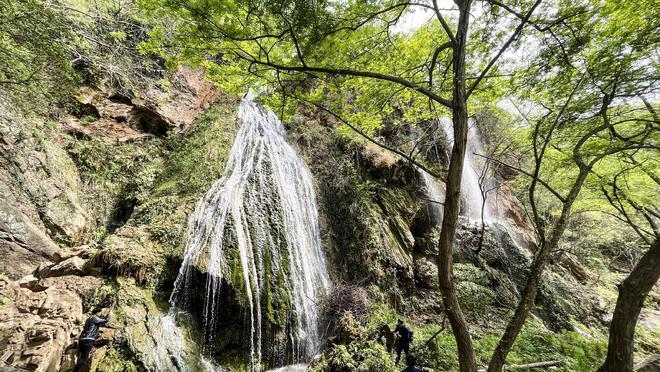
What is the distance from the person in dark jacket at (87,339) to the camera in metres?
4.28

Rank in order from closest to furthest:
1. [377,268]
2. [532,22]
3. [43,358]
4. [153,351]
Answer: [532,22], [43,358], [153,351], [377,268]

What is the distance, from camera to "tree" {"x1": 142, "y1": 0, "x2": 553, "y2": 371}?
109 inches

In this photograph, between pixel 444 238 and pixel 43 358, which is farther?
pixel 43 358

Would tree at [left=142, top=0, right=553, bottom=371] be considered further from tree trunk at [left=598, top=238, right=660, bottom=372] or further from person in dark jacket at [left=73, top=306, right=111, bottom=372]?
person in dark jacket at [left=73, top=306, right=111, bottom=372]

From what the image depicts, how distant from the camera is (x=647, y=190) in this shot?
675 cm

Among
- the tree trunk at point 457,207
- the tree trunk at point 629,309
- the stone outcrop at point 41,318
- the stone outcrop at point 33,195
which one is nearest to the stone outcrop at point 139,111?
the stone outcrop at point 33,195

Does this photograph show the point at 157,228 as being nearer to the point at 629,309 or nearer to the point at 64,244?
the point at 64,244

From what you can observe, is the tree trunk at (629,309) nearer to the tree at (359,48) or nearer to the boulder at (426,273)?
the tree at (359,48)

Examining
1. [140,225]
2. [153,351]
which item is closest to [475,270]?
[153,351]

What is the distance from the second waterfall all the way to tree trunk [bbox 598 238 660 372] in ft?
18.4

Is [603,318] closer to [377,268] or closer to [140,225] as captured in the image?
[377,268]

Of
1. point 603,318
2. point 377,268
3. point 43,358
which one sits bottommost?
point 603,318

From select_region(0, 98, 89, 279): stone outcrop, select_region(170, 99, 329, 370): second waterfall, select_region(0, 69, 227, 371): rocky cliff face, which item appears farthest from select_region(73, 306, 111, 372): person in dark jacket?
select_region(0, 98, 89, 279): stone outcrop

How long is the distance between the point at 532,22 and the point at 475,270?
336 inches
